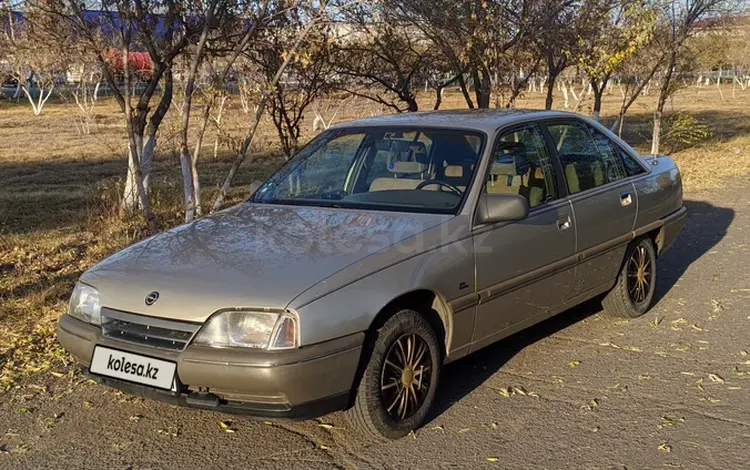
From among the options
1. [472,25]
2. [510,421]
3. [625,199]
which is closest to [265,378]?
[510,421]

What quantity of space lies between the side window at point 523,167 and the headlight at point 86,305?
2160 millimetres

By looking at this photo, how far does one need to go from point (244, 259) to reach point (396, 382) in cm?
94

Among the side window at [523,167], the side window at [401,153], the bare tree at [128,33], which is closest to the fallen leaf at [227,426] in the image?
the side window at [401,153]

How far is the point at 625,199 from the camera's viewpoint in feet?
18.5

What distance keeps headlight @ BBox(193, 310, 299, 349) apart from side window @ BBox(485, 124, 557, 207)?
5.39 ft

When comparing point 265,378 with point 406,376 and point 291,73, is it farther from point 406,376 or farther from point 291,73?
point 291,73

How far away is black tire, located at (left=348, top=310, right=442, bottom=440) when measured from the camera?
12.1 ft

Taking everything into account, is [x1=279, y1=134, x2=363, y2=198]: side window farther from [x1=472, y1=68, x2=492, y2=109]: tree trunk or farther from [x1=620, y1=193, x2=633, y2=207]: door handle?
[x1=472, y1=68, x2=492, y2=109]: tree trunk

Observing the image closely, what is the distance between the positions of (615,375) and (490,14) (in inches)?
265

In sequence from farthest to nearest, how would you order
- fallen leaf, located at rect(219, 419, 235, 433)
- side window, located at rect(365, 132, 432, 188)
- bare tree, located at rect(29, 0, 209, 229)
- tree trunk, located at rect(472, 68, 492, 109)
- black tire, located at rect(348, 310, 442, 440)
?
tree trunk, located at rect(472, 68, 492, 109), bare tree, located at rect(29, 0, 209, 229), side window, located at rect(365, 132, 432, 188), fallen leaf, located at rect(219, 419, 235, 433), black tire, located at rect(348, 310, 442, 440)

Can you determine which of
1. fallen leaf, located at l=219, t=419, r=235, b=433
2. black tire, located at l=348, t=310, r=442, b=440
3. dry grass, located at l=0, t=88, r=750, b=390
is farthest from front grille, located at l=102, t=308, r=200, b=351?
dry grass, located at l=0, t=88, r=750, b=390

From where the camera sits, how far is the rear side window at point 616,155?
5.75 m

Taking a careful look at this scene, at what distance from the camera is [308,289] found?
344 centimetres

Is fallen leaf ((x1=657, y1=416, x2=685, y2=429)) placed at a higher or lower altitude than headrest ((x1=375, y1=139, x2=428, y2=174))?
lower
